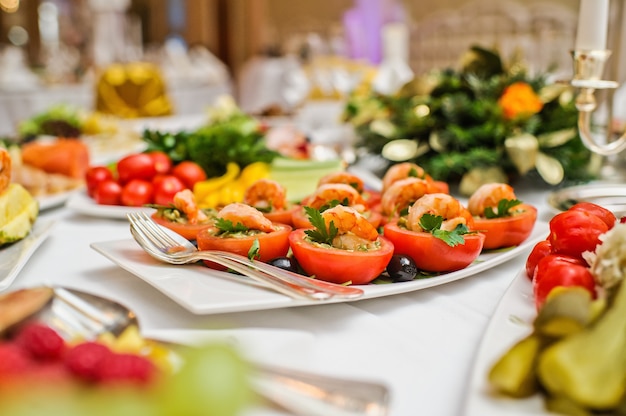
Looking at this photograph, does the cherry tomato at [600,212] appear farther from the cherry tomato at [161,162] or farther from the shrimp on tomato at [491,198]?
the cherry tomato at [161,162]

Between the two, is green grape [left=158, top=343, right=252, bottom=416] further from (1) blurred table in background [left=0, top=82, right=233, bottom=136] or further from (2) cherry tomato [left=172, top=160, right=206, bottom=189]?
(1) blurred table in background [left=0, top=82, right=233, bottom=136]

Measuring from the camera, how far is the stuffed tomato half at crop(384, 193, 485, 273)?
3.24ft

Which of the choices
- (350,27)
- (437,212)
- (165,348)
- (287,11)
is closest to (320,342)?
(165,348)

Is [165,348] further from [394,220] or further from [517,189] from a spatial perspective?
[517,189]

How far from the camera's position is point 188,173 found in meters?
1.65

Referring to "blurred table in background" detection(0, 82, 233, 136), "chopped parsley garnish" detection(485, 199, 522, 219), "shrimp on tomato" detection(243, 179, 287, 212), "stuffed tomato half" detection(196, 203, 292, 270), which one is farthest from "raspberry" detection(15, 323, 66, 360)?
"blurred table in background" detection(0, 82, 233, 136)

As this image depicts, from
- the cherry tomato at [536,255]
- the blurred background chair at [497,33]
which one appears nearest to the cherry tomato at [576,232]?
the cherry tomato at [536,255]

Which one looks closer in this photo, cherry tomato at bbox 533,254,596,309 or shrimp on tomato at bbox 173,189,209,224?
cherry tomato at bbox 533,254,596,309

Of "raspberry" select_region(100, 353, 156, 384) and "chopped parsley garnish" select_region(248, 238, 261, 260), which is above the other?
"raspberry" select_region(100, 353, 156, 384)

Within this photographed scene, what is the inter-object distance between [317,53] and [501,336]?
18.6ft

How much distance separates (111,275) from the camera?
3.60 ft

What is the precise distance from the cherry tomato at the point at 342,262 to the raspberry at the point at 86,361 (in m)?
0.43

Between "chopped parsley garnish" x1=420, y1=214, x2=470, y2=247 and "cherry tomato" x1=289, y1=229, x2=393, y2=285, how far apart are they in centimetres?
8

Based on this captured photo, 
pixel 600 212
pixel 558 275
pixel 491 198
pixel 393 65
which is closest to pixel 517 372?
pixel 558 275
